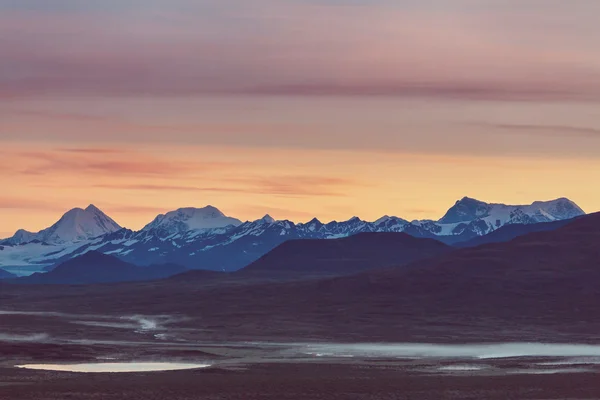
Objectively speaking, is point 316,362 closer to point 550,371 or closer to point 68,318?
point 550,371

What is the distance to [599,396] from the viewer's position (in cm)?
7388

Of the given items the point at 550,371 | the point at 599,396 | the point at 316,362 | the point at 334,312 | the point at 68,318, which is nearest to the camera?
the point at 599,396

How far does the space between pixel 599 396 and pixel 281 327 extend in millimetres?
82176

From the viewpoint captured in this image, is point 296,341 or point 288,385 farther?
point 296,341

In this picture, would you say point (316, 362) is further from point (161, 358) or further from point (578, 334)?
point (578, 334)

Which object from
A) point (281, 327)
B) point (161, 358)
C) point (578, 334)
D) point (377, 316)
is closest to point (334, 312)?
point (377, 316)

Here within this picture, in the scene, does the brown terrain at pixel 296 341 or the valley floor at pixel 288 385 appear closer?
the valley floor at pixel 288 385

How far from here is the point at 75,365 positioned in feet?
297

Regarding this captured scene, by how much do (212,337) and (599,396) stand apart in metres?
62.4

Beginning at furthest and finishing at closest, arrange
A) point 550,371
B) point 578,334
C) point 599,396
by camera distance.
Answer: point 578,334, point 550,371, point 599,396

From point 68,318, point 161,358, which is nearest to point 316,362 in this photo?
point 161,358

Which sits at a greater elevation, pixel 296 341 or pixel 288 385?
pixel 296 341

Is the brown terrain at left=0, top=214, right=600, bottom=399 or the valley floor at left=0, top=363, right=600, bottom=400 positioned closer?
the valley floor at left=0, top=363, right=600, bottom=400

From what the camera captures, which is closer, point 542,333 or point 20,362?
point 20,362
